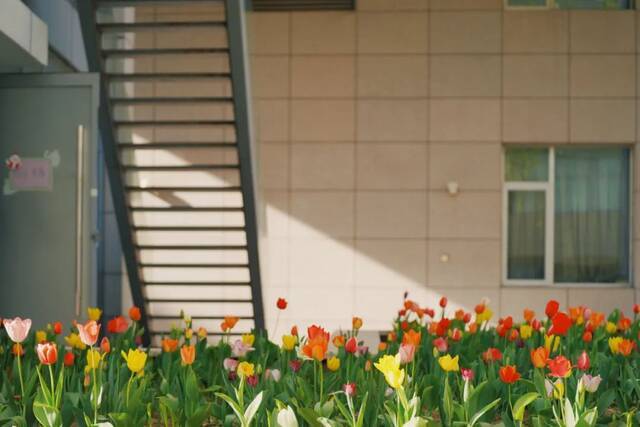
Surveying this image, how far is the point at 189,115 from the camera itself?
1033 cm

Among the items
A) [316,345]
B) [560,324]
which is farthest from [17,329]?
[560,324]

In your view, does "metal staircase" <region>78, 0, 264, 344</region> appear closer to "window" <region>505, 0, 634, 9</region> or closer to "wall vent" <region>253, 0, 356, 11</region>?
"wall vent" <region>253, 0, 356, 11</region>

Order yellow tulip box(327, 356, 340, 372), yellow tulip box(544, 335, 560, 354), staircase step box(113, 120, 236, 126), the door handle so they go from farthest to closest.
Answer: staircase step box(113, 120, 236, 126)
the door handle
yellow tulip box(544, 335, 560, 354)
yellow tulip box(327, 356, 340, 372)

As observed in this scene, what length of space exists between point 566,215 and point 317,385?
8.11m

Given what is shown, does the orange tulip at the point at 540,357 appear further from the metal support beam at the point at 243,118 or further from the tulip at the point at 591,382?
the metal support beam at the point at 243,118

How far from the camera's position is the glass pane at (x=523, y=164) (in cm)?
1026

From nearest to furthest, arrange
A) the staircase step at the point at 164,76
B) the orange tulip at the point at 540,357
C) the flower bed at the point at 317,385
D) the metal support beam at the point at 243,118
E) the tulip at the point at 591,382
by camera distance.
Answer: the flower bed at the point at 317,385 → the tulip at the point at 591,382 → the orange tulip at the point at 540,357 → the metal support beam at the point at 243,118 → the staircase step at the point at 164,76

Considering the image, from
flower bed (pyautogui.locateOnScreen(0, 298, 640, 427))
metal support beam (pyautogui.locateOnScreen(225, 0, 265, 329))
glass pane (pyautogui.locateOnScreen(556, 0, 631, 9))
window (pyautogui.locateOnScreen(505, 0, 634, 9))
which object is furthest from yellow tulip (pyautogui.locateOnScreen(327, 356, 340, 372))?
glass pane (pyautogui.locateOnScreen(556, 0, 631, 9))

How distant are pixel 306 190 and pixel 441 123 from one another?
4.82 feet

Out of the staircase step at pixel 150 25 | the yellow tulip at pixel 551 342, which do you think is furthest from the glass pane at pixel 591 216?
the yellow tulip at pixel 551 342

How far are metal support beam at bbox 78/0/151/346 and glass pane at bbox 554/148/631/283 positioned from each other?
435 centimetres

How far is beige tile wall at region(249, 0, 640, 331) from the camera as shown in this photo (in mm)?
10062

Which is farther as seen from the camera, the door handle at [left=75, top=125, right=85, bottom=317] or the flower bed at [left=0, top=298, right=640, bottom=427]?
the door handle at [left=75, top=125, right=85, bottom=317]

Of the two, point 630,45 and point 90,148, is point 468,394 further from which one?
point 630,45
